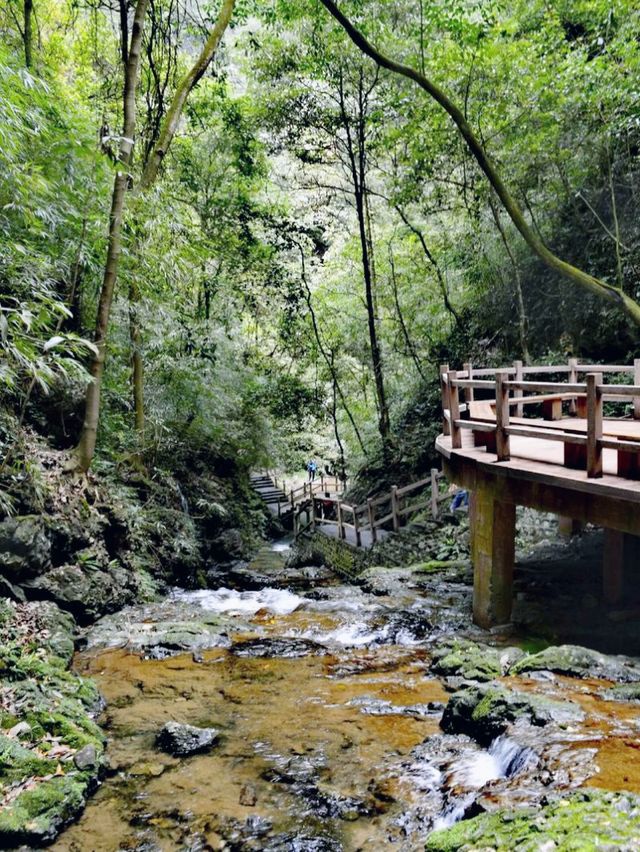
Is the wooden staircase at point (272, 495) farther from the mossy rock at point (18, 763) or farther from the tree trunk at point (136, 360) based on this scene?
the mossy rock at point (18, 763)

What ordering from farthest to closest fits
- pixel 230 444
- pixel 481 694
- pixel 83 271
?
pixel 230 444
pixel 83 271
pixel 481 694

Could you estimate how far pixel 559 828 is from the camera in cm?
267

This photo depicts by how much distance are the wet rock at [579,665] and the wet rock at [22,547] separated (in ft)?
20.0

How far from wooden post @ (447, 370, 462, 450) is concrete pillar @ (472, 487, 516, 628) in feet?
2.48

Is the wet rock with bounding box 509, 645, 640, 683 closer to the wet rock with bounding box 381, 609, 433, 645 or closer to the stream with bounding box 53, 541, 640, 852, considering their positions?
the stream with bounding box 53, 541, 640, 852

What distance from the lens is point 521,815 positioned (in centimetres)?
294

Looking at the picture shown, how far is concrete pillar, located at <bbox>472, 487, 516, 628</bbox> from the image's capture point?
21.8 feet

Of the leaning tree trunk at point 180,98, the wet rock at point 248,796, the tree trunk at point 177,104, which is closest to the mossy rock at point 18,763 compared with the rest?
the wet rock at point 248,796

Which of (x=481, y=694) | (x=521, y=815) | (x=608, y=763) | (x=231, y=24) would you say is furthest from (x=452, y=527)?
(x=231, y=24)

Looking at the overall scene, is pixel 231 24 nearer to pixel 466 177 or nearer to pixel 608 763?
pixel 466 177

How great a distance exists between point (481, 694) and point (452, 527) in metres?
7.30

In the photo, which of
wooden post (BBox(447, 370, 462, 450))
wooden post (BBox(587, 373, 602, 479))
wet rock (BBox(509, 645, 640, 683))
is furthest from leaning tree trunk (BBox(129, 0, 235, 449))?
wet rock (BBox(509, 645, 640, 683))

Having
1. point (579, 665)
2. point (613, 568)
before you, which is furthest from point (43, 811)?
point (613, 568)

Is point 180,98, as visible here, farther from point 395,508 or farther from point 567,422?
point 395,508
